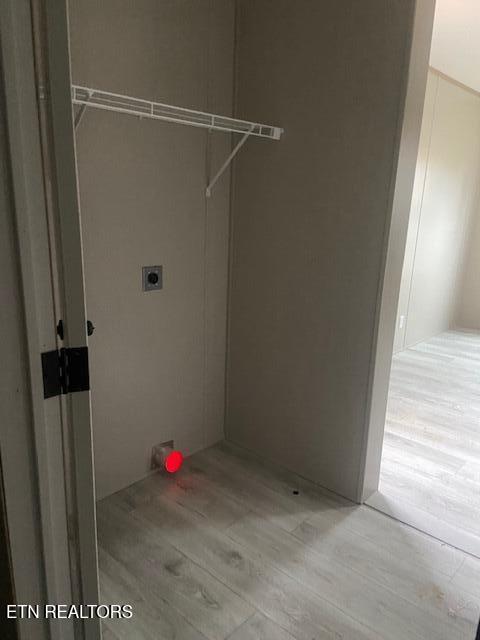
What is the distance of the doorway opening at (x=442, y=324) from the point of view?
2.32m

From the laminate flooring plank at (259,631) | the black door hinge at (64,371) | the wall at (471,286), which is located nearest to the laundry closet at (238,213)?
the laminate flooring plank at (259,631)

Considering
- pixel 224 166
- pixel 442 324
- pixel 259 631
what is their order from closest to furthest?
1. pixel 259 631
2. pixel 224 166
3. pixel 442 324

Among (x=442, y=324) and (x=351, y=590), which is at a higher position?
(x=442, y=324)

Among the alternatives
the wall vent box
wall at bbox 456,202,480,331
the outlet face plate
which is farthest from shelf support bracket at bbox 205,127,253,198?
wall at bbox 456,202,480,331

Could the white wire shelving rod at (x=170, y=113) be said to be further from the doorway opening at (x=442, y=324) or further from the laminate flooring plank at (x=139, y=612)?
the laminate flooring plank at (x=139, y=612)

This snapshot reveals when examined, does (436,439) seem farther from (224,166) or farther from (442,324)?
(442,324)

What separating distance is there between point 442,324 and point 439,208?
4.53 feet

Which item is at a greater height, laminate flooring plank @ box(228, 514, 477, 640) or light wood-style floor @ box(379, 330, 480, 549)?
light wood-style floor @ box(379, 330, 480, 549)

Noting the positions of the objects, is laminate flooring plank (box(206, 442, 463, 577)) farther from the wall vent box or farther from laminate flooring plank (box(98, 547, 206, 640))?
the wall vent box

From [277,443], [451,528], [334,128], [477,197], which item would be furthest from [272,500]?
[477,197]

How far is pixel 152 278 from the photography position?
2184 mm

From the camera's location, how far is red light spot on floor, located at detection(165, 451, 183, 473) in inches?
92.2

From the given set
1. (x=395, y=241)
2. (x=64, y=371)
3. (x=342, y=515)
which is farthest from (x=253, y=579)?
(x=395, y=241)

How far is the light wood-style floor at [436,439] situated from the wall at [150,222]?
1175mm
